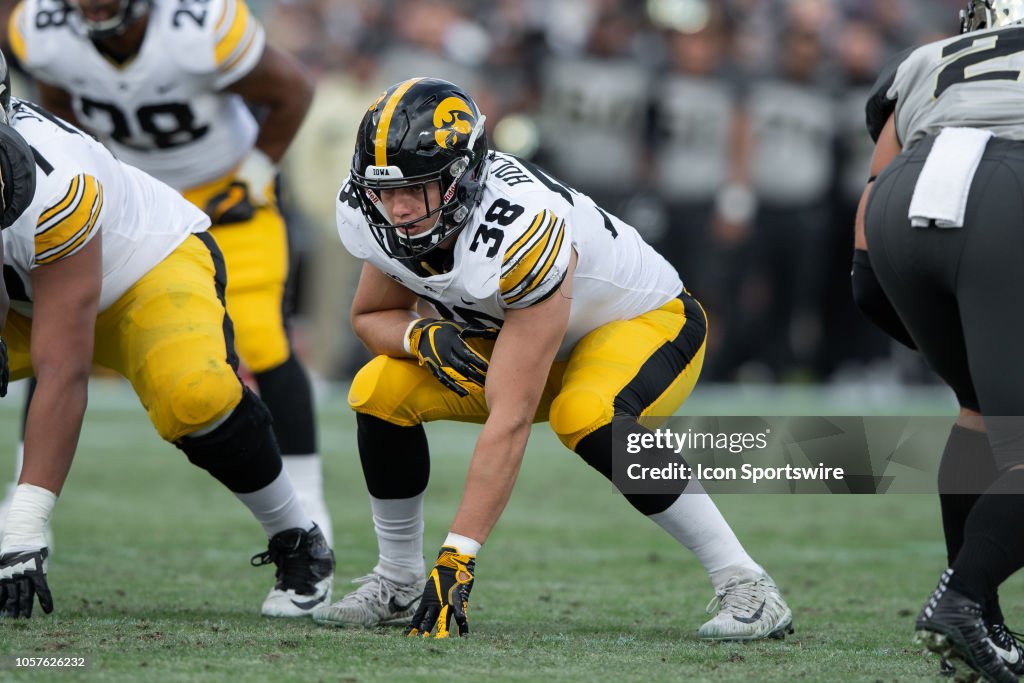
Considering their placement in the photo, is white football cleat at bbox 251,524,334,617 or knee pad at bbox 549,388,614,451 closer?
knee pad at bbox 549,388,614,451

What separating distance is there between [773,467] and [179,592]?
1.82 meters

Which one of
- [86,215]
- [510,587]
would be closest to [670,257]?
[510,587]

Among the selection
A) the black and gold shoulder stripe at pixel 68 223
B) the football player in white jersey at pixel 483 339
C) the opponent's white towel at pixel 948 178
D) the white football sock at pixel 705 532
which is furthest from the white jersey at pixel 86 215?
the opponent's white towel at pixel 948 178

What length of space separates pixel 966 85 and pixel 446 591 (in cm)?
157

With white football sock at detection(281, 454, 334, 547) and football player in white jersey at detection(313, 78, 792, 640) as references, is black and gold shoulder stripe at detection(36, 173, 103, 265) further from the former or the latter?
white football sock at detection(281, 454, 334, 547)

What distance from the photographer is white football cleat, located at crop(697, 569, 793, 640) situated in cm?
362

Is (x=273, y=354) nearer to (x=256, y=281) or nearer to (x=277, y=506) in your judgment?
(x=256, y=281)

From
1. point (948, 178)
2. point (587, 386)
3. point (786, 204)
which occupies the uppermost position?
point (948, 178)

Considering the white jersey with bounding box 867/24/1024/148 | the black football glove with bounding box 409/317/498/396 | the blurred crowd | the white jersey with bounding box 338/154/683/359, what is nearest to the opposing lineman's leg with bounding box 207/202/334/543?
the white jersey with bounding box 338/154/683/359

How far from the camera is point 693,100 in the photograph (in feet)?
32.8

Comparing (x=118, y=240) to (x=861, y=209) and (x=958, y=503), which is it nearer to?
(x=861, y=209)

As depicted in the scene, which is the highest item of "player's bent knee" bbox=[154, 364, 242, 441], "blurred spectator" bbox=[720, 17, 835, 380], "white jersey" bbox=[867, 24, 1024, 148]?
"white jersey" bbox=[867, 24, 1024, 148]

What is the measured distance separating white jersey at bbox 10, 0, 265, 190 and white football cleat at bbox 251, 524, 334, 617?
156cm

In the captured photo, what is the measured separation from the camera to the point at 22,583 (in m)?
3.41
